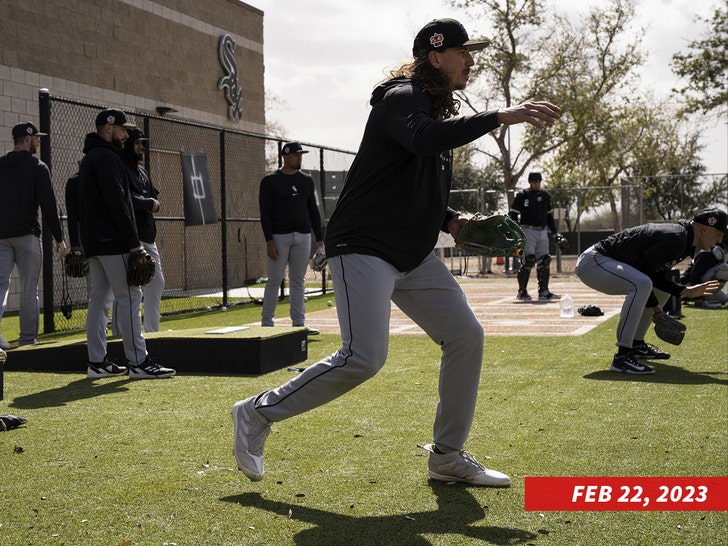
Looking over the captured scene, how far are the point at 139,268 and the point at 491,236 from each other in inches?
165

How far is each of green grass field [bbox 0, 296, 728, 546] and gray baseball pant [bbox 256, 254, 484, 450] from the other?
43cm

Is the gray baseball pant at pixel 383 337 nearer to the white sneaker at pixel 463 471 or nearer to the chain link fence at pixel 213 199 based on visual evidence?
the white sneaker at pixel 463 471

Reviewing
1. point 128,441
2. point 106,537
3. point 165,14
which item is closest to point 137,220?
point 128,441

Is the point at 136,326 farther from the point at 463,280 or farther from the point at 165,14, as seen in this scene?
the point at 463,280

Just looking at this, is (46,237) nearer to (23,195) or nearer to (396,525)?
(23,195)

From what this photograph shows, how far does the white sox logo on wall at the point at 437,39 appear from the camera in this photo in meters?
4.41

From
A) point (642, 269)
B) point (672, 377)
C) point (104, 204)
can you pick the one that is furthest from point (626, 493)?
point (104, 204)

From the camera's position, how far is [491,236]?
16.1 feet

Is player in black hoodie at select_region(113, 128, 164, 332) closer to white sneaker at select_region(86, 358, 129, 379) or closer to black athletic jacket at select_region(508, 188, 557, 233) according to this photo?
white sneaker at select_region(86, 358, 129, 379)

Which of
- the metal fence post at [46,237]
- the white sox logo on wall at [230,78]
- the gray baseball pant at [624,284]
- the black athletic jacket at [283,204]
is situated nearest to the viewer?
the gray baseball pant at [624,284]

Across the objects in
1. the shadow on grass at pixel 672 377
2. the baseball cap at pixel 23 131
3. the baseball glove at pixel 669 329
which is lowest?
the shadow on grass at pixel 672 377

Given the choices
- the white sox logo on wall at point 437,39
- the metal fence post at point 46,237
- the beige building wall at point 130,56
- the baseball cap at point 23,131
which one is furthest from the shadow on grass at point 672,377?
the beige building wall at point 130,56

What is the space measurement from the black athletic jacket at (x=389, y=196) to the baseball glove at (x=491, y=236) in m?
0.39

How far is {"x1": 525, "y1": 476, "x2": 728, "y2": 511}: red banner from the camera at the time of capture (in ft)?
14.2
